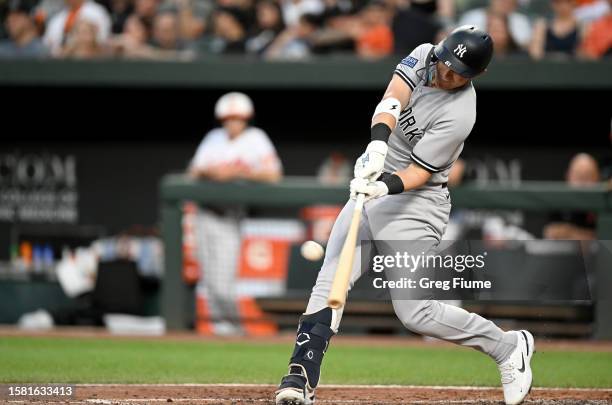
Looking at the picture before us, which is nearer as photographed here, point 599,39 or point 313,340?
point 313,340

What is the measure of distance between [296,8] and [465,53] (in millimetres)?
6133

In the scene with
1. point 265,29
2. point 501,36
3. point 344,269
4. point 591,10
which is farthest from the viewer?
point 265,29

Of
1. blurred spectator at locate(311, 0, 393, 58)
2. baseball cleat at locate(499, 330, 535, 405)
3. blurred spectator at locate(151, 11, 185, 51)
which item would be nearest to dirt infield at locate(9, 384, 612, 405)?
baseball cleat at locate(499, 330, 535, 405)

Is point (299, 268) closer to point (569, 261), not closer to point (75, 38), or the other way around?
point (569, 261)

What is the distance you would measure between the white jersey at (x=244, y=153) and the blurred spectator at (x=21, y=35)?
240 centimetres

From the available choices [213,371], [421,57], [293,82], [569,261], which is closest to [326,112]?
[293,82]

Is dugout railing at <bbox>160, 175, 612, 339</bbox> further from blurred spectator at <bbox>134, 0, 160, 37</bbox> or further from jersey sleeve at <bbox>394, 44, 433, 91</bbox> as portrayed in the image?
jersey sleeve at <bbox>394, 44, 433, 91</bbox>

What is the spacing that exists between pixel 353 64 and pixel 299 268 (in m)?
2.27

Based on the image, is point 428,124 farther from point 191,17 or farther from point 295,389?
point 191,17

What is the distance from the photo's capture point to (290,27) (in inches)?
389

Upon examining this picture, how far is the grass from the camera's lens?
552 cm

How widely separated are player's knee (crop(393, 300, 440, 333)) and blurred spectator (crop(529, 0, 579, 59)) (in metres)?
5.50

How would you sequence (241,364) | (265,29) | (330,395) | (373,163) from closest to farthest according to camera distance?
1. (373,163)
2. (330,395)
3. (241,364)
4. (265,29)

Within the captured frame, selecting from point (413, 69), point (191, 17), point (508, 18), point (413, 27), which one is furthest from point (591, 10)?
point (413, 69)
